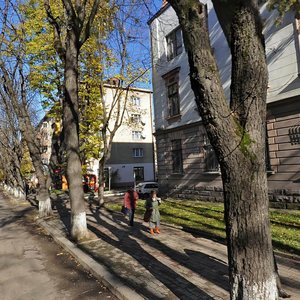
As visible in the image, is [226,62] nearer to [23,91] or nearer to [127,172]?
[23,91]

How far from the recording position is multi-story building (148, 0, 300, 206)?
12.5 m

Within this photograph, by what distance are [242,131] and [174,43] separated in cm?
1785

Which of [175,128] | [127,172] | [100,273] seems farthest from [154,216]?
[127,172]

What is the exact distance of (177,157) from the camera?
1972 cm

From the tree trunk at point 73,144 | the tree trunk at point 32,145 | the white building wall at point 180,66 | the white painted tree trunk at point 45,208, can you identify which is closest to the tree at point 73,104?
the tree trunk at point 73,144

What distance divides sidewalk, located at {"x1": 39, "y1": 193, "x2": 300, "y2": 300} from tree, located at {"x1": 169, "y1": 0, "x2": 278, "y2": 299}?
5.85 feet

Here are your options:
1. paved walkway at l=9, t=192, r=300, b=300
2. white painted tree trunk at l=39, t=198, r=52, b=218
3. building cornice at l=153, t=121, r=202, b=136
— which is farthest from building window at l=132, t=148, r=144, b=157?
paved walkway at l=9, t=192, r=300, b=300

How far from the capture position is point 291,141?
491 inches

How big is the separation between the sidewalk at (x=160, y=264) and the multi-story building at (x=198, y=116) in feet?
19.2

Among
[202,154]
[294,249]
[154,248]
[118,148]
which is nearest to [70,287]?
[154,248]

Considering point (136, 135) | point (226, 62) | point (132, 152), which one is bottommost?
point (132, 152)

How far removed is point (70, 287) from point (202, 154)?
1258cm

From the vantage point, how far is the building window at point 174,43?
19.4 meters

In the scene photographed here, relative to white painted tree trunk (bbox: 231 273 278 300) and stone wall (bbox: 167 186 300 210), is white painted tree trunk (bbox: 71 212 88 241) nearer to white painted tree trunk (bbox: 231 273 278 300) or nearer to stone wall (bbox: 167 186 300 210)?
white painted tree trunk (bbox: 231 273 278 300)
